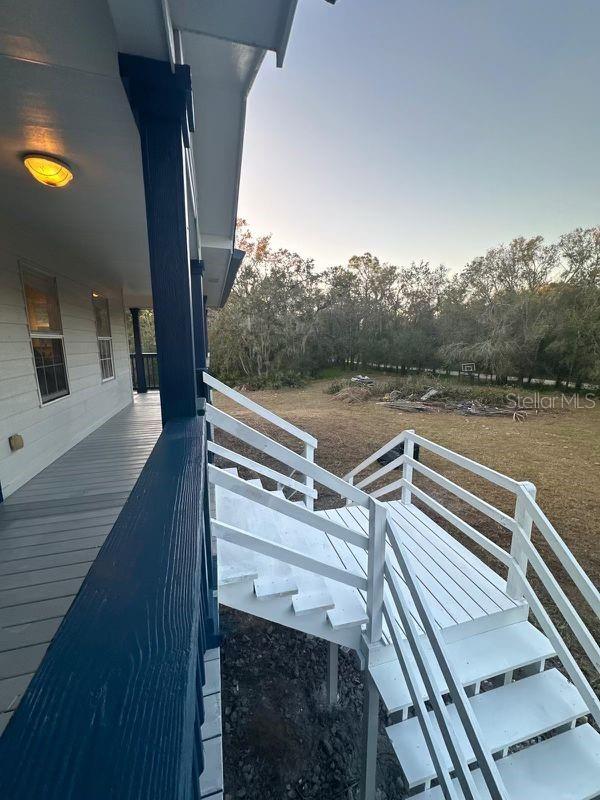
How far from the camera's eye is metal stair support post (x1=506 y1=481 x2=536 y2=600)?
237cm

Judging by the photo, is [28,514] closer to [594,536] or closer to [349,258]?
[594,536]

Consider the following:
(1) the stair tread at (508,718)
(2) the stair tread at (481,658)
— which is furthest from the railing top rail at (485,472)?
(1) the stair tread at (508,718)

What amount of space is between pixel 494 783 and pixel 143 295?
7.70m

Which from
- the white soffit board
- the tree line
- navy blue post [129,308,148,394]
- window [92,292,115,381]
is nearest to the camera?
the white soffit board

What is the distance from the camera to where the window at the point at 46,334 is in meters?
3.10

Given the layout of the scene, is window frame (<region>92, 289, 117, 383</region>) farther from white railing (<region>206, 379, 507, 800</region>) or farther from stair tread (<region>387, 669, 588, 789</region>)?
stair tread (<region>387, 669, 588, 789</region>)

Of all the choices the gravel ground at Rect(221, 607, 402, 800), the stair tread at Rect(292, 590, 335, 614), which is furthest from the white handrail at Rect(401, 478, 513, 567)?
the gravel ground at Rect(221, 607, 402, 800)

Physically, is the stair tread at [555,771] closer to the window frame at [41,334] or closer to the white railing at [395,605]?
the white railing at [395,605]

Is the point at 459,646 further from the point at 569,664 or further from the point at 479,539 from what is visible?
the point at 479,539

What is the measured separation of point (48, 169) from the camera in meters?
1.99

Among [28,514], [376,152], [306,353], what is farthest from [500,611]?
[306,353]

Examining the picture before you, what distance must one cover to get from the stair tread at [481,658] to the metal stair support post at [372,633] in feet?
0.42

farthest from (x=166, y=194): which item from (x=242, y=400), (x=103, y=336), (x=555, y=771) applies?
(x=103, y=336)

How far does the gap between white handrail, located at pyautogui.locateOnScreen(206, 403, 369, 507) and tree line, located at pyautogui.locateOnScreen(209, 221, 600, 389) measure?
15.9 metres
